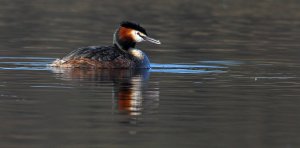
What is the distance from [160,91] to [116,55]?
14.2 ft

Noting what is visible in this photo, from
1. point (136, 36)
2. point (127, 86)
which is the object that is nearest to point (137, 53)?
point (136, 36)

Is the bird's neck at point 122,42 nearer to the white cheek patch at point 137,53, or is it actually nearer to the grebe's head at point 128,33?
the grebe's head at point 128,33

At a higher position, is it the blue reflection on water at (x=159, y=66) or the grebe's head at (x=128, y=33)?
the grebe's head at (x=128, y=33)

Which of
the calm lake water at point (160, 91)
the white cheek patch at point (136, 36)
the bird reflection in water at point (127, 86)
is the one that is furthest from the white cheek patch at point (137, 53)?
the bird reflection in water at point (127, 86)

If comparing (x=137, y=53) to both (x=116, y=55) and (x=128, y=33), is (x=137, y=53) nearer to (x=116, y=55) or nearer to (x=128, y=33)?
(x=128, y=33)

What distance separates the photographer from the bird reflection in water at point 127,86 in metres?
15.5

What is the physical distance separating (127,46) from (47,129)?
31.1ft

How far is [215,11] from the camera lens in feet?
148

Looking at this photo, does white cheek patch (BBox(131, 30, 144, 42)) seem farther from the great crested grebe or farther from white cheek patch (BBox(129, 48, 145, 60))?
white cheek patch (BBox(129, 48, 145, 60))

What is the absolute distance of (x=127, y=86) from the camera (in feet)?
59.7

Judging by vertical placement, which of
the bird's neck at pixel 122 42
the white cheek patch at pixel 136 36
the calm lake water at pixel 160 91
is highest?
the white cheek patch at pixel 136 36

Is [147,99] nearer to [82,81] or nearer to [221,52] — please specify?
[82,81]

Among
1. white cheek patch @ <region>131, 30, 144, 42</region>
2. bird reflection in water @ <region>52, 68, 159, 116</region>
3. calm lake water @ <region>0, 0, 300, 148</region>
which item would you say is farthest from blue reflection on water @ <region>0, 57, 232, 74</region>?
white cheek patch @ <region>131, 30, 144, 42</region>

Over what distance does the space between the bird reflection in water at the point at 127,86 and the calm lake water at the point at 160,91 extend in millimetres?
15
